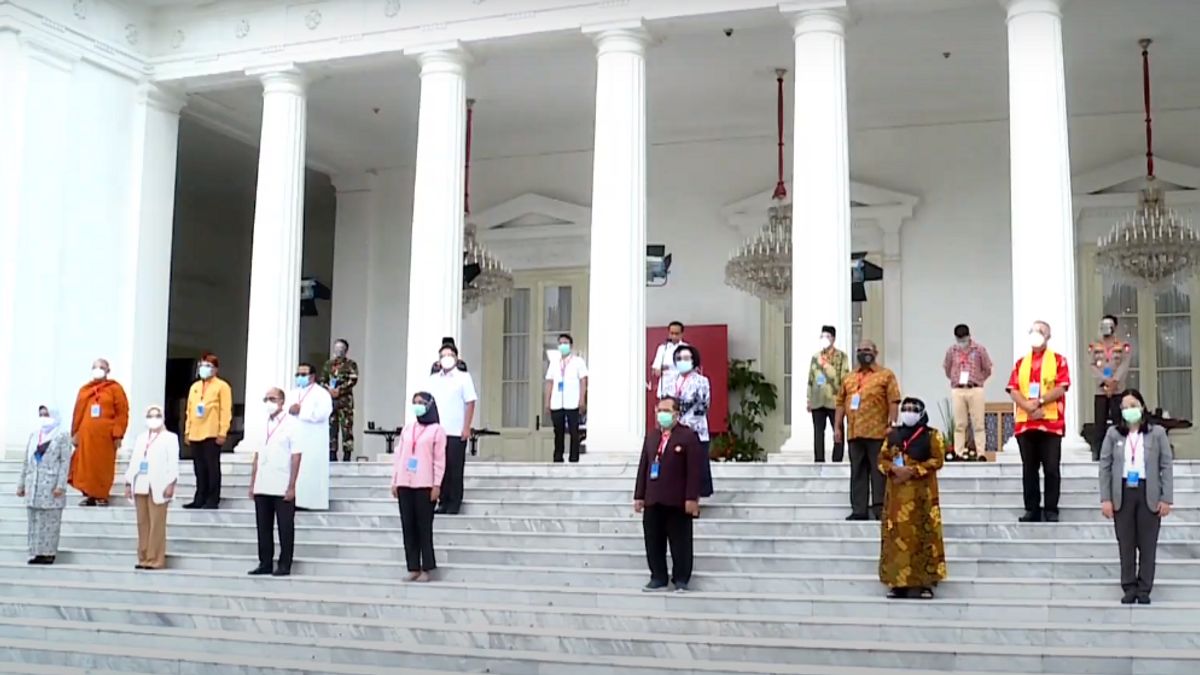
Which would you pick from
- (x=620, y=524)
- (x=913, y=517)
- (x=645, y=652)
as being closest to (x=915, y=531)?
(x=913, y=517)

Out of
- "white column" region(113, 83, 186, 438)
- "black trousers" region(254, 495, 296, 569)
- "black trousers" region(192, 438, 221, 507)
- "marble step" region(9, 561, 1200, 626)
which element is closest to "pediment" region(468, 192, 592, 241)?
"white column" region(113, 83, 186, 438)

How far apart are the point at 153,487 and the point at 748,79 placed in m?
9.48

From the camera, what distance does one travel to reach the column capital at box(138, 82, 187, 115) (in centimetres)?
1616

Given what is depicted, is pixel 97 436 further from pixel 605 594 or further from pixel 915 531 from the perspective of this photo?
pixel 915 531

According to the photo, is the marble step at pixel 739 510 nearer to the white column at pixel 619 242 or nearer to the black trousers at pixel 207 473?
the black trousers at pixel 207 473

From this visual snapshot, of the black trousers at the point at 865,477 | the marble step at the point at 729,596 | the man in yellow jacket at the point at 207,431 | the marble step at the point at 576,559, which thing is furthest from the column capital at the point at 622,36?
the marble step at the point at 729,596

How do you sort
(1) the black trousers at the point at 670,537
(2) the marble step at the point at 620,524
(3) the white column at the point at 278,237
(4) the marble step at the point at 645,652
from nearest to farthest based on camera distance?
1. (4) the marble step at the point at 645,652
2. (1) the black trousers at the point at 670,537
3. (2) the marble step at the point at 620,524
4. (3) the white column at the point at 278,237

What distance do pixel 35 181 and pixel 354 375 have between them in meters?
4.37

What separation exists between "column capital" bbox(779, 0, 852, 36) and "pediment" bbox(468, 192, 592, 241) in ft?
21.1

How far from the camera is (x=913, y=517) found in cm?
843

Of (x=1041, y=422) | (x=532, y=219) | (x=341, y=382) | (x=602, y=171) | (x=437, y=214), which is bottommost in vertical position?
(x=1041, y=422)

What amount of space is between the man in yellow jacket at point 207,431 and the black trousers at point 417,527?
2.94m

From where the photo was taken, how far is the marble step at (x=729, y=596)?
26.6ft

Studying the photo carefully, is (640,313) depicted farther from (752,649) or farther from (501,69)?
(752,649)
